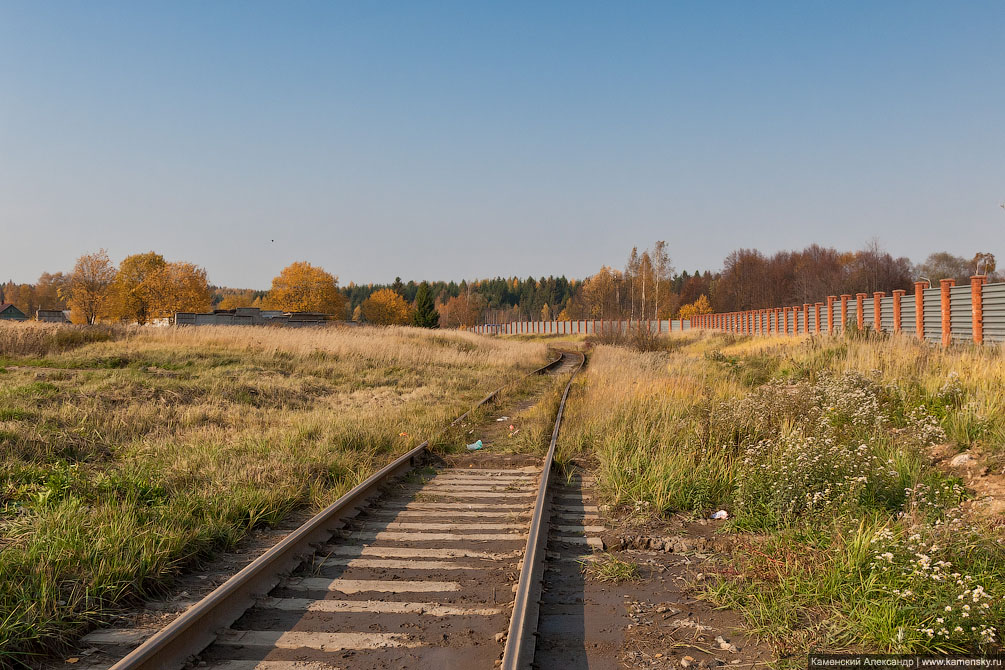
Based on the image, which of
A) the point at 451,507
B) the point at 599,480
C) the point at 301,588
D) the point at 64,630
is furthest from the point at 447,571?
the point at 599,480

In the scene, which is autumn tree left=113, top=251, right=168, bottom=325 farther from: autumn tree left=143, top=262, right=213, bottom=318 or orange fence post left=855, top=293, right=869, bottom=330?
orange fence post left=855, top=293, right=869, bottom=330

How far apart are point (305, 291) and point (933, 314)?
85.3 m

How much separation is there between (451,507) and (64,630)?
344 centimetres

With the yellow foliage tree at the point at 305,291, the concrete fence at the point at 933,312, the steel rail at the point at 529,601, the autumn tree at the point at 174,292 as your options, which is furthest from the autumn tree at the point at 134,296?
the steel rail at the point at 529,601

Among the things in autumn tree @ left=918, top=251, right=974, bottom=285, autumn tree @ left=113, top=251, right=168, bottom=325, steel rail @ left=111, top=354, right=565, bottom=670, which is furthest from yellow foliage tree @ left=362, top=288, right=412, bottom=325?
steel rail @ left=111, top=354, right=565, bottom=670

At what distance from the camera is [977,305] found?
58.9 feet

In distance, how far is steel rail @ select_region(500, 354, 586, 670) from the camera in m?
3.25

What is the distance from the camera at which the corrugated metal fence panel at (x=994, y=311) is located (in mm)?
16953

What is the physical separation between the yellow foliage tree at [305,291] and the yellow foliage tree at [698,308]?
221ft

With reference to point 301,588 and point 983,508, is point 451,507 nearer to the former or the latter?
point 301,588

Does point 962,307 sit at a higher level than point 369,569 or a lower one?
higher

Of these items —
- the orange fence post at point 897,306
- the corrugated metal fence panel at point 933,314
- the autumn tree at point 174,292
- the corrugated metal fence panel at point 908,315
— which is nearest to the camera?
the corrugated metal fence panel at point 933,314

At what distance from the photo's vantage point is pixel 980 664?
3.09 metres

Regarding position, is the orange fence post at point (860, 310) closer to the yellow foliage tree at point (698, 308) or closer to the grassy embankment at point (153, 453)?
the grassy embankment at point (153, 453)
